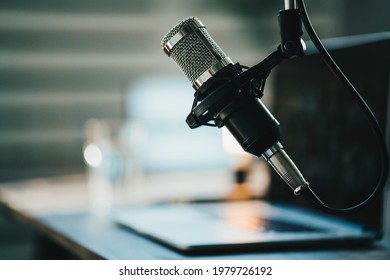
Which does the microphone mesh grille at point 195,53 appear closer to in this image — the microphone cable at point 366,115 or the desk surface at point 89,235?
the microphone cable at point 366,115

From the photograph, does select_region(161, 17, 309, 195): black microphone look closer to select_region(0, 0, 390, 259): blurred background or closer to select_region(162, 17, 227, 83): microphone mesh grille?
select_region(162, 17, 227, 83): microphone mesh grille

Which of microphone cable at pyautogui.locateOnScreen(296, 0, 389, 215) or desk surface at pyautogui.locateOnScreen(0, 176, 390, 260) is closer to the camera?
microphone cable at pyautogui.locateOnScreen(296, 0, 389, 215)

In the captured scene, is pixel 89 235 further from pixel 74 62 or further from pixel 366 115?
pixel 74 62

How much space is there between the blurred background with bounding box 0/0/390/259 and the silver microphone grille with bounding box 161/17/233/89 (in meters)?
1.90

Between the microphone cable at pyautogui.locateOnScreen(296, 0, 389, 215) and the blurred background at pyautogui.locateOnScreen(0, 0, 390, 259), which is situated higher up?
the blurred background at pyautogui.locateOnScreen(0, 0, 390, 259)

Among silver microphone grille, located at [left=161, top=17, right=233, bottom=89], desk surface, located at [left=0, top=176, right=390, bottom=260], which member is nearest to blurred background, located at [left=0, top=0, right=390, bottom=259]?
desk surface, located at [left=0, top=176, right=390, bottom=260]

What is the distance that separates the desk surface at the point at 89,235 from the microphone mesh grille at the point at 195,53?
0.21 m

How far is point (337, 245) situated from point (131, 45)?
209 centimetres

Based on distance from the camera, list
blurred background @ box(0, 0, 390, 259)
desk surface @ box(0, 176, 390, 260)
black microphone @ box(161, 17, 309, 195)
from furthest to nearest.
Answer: blurred background @ box(0, 0, 390, 259) < desk surface @ box(0, 176, 390, 260) < black microphone @ box(161, 17, 309, 195)

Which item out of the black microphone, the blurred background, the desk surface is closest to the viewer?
the black microphone

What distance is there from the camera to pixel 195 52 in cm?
55

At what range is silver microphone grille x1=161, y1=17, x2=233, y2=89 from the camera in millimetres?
539

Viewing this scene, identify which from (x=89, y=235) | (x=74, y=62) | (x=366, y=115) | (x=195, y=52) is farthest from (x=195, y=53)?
(x=74, y=62)

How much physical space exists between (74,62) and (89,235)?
6.11 ft
